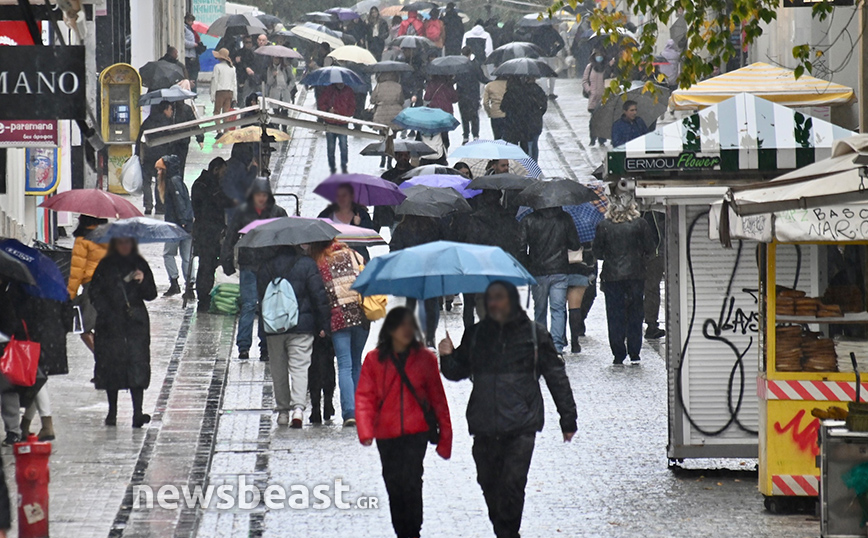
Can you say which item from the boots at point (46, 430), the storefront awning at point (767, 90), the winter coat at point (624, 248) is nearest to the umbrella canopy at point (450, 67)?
→ the winter coat at point (624, 248)

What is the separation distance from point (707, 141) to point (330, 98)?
16.6m

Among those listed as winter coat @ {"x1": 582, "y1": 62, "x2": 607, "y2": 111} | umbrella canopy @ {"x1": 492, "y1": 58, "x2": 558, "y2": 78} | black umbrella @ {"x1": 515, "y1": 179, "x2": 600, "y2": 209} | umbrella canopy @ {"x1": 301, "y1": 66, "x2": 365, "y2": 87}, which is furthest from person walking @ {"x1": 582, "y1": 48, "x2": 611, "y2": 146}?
black umbrella @ {"x1": 515, "y1": 179, "x2": 600, "y2": 209}

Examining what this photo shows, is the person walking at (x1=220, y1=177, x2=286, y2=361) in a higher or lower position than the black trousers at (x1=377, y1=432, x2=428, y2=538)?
higher

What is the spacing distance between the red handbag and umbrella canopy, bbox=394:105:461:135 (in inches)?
523

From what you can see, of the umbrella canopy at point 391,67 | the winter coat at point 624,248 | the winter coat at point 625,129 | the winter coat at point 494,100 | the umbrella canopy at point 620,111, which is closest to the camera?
the winter coat at point 624,248

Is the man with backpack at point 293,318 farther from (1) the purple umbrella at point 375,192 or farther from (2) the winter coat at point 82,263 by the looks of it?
(2) the winter coat at point 82,263

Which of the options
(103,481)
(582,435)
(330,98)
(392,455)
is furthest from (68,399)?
(330,98)

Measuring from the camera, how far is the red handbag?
10.4 m

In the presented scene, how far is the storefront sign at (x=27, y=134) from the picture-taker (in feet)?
46.0

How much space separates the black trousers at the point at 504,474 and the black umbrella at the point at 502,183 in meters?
7.58

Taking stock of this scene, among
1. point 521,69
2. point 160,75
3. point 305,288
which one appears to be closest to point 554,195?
point 305,288

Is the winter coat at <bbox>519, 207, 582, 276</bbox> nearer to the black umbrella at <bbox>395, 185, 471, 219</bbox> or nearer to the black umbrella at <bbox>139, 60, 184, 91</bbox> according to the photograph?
the black umbrella at <bbox>395, 185, 471, 219</bbox>

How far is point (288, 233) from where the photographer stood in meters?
11.3

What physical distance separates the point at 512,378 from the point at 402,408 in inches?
25.0
